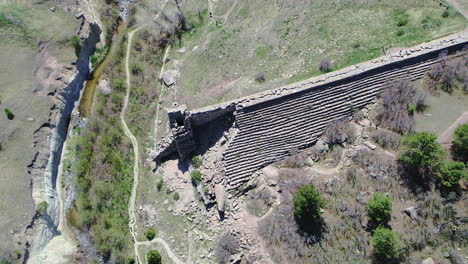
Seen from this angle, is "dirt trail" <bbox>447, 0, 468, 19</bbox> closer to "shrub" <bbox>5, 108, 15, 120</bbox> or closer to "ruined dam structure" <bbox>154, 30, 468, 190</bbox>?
"ruined dam structure" <bbox>154, 30, 468, 190</bbox>

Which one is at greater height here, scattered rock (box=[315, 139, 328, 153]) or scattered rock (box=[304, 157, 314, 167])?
scattered rock (box=[315, 139, 328, 153])

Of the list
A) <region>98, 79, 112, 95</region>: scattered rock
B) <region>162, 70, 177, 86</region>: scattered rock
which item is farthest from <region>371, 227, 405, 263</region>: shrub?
<region>98, 79, 112, 95</region>: scattered rock

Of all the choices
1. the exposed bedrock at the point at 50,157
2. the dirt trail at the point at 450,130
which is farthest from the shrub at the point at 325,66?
the exposed bedrock at the point at 50,157

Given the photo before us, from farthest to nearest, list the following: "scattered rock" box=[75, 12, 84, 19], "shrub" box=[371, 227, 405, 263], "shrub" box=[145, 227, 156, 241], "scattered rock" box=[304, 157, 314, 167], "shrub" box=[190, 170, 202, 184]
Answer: "scattered rock" box=[75, 12, 84, 19] → "shrub" box=[190, 170, 202, 184] → "shrub" box=[145, 227, 156, 241] → "scattered rock" box=[304, 157, 314, 167] → "shrub" box=[371, 227, 405, 263]

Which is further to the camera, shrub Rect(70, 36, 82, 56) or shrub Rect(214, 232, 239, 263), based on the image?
shrub Rect(70, 36, 82, 56)

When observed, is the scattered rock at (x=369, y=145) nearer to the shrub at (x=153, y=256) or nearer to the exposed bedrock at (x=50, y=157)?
the shrub at (x=153, y=256)

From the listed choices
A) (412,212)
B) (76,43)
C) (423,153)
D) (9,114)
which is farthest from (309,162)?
(76,43)

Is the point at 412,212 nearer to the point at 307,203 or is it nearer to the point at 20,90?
→ the point at 307,203

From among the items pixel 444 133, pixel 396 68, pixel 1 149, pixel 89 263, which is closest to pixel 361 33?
pixel 396 68
